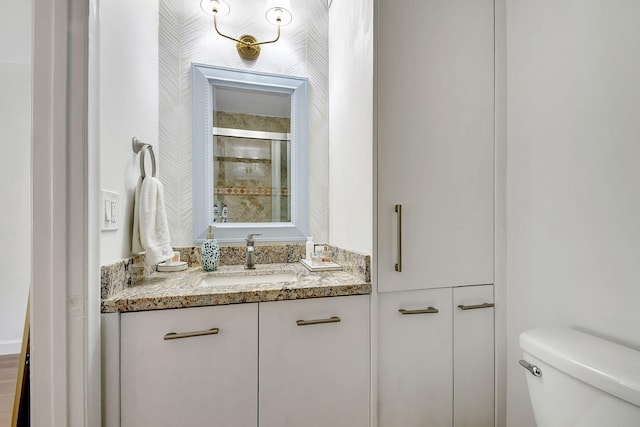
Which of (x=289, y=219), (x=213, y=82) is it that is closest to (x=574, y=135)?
(x=289, y=219)

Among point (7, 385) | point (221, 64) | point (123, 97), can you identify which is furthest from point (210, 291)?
point (7, 385)

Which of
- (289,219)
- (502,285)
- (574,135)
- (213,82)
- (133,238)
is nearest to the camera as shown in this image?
(574,135)

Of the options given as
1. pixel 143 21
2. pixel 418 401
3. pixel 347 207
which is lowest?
pixel 418 401

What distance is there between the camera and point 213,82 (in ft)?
5.01

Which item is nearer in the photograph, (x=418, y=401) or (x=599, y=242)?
(x=599, y=242)

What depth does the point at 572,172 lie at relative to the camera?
3.20 feet

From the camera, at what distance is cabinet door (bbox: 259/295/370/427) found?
1009 millimetres

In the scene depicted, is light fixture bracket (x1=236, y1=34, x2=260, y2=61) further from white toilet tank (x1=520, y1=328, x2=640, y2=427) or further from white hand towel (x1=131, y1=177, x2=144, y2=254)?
white toilet tank (x1=520, y1=328, x2=640, y2=427)

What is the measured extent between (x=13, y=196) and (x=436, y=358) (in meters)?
3.20

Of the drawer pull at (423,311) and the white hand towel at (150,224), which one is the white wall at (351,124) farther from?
the white hand towel at (150,224)

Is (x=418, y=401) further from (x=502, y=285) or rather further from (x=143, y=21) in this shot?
(x=143, y=21)

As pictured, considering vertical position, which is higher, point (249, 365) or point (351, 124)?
point (351, 124)

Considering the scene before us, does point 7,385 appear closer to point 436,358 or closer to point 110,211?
point 110,211

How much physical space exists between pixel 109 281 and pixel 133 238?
0.27 meters
